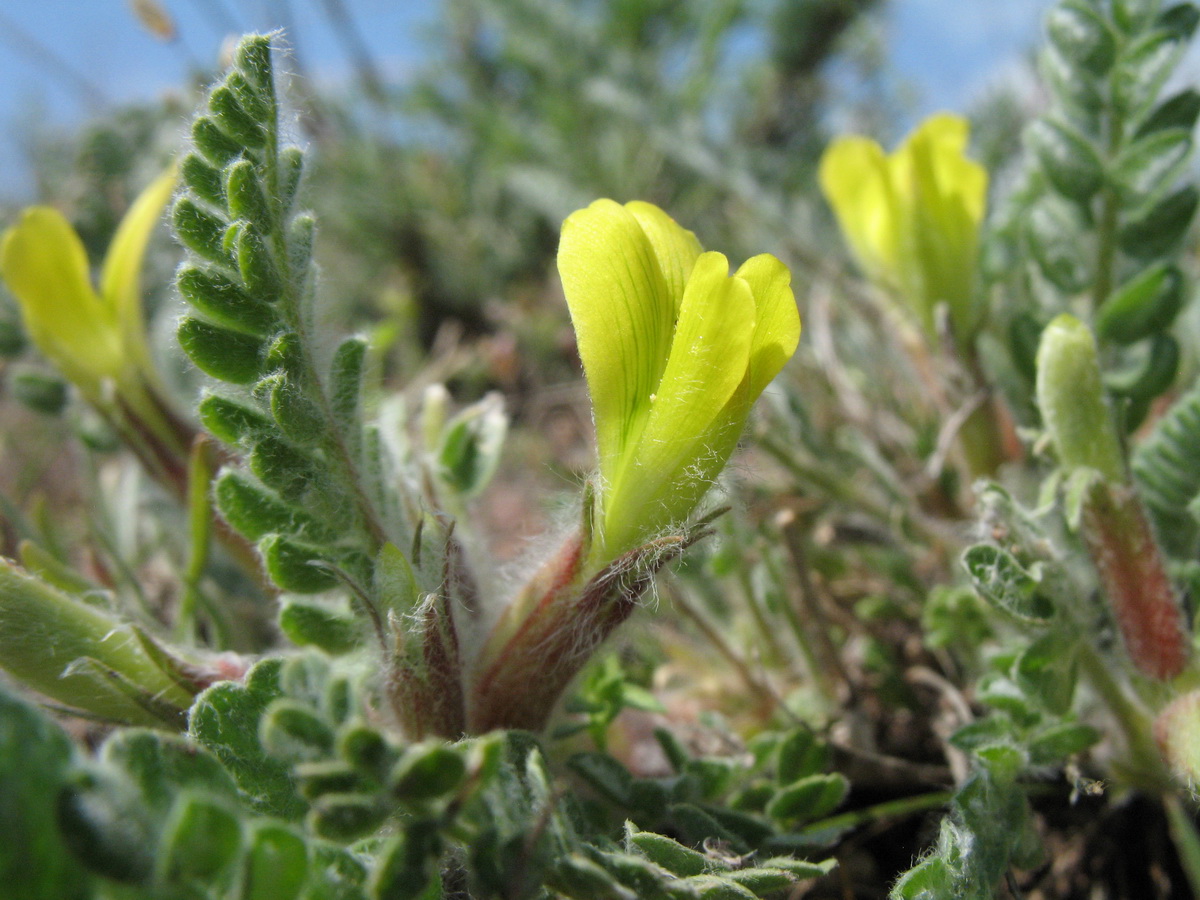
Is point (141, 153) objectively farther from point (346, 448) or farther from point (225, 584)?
point (346, 448)

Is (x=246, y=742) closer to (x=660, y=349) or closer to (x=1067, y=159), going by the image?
(x=660, y=349)

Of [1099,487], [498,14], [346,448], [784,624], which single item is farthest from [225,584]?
[498,14]

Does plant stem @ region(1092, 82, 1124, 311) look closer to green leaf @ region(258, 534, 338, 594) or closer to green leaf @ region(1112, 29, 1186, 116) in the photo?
green leaf @ region(1112, 29, 1186, 116)

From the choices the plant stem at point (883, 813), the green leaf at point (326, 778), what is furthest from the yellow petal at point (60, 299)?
the plant stem at point (883, 813)

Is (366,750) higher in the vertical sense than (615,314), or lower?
lower

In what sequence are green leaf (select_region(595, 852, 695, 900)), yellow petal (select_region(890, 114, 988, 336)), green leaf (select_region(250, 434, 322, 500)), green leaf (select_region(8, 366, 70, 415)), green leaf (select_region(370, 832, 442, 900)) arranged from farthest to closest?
green leaf (select_region(8, 366, 70, 415)) → yellow petal (select_region(890, 114, 988, 336)) → green leaf (select_region(250, 434, 322, 500)) → green leaf (select_region(595, 852, 695, 900)) → green leaf (select_region(370, 832, 442, 900))

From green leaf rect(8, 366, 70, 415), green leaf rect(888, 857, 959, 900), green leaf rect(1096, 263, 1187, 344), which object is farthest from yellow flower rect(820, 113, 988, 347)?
green leaf rect(8, 366, 70, 415)

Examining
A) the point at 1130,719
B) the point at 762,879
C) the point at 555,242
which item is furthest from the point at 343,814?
the point at 555,242

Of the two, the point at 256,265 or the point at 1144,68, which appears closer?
the point at 256,265
